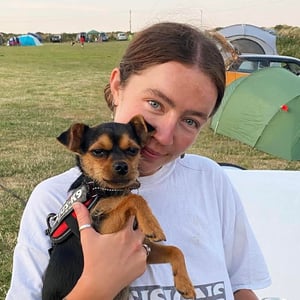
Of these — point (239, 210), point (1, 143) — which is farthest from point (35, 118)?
point (239, 210)

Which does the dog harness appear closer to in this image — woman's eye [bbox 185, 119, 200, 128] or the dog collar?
the dog collar

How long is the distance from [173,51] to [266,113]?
720 cm

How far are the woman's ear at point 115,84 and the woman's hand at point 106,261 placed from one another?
0.41 meters

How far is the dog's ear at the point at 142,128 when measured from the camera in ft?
5.16

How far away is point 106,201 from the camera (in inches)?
61.5

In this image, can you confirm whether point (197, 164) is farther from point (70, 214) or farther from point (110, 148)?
point (70, 214)

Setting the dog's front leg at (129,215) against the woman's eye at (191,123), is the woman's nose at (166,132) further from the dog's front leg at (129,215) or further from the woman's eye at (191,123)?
the dog's front leg at (129,215)

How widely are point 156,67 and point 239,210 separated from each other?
50 centimetres

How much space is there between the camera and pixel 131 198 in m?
1.51

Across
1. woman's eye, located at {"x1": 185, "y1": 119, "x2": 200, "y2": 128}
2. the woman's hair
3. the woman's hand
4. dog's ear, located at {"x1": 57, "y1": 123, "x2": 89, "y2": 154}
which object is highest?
the woman's hair

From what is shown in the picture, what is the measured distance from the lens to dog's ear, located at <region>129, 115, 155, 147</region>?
5.16ft

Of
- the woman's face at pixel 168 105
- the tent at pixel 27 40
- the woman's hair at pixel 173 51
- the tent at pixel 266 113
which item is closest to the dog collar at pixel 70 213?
the woman's face at pixel 168 105

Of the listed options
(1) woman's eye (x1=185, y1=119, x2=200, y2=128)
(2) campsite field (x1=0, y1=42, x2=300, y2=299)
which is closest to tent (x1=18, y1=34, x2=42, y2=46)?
(2) campsite field (x1=0, y1=42, x2=300, y2=299)

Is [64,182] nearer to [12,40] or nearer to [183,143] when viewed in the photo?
[183,143]
